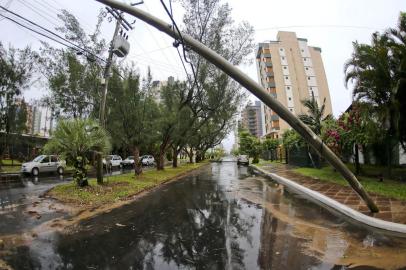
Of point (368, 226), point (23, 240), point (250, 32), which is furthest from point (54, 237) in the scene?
point (250, 32)

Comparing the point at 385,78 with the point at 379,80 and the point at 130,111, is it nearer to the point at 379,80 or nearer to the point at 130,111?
the point at 379,80

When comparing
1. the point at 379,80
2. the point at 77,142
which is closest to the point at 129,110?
the point at 77,142

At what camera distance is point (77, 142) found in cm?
1246

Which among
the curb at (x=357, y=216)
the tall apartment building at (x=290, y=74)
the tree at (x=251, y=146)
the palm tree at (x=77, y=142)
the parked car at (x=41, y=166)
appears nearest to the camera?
the curb at (x=357, y=216)

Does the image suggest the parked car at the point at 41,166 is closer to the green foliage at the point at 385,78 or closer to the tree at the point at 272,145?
the green foliage at the point at 385,78

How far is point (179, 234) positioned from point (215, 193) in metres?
6.65

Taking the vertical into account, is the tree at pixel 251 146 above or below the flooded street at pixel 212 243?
above

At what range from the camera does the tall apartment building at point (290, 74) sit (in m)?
61.4

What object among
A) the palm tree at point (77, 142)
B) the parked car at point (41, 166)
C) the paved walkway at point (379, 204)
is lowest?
the paved walkway at point (379, 204)

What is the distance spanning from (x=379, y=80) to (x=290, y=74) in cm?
5185

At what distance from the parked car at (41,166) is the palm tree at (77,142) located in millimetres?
9474

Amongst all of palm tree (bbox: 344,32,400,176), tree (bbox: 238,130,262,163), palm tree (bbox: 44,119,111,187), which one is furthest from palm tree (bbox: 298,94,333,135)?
tree (bbox: 238,130,262,163)

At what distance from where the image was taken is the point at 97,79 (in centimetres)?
2059

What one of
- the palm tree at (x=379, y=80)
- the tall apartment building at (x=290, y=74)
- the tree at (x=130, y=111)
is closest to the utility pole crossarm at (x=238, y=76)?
the palm tree at (x=379, y=80)
